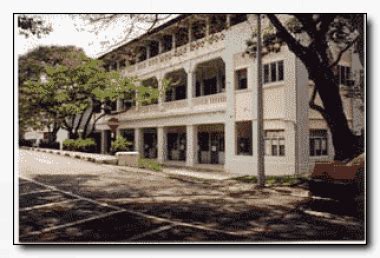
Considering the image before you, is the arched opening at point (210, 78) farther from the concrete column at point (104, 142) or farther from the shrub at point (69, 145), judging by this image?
the shrub at point (69, 145)

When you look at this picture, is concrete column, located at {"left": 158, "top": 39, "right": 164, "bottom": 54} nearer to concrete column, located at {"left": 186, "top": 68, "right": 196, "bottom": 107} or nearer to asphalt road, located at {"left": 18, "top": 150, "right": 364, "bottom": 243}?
concrete column, located at {"left": 186, "top": 68, "right": 196, "bottom": 107}

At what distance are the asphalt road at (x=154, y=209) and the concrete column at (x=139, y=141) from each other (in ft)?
0.97

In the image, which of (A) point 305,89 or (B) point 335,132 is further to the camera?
(A) point 305,89

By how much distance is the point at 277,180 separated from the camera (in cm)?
537

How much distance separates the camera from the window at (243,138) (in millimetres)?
5461

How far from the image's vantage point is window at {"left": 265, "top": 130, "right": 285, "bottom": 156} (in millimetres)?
5934

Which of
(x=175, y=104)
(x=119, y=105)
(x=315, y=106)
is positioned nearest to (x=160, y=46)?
(x=175, y=104)

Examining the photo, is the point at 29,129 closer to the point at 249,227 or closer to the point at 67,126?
the point at 67,126

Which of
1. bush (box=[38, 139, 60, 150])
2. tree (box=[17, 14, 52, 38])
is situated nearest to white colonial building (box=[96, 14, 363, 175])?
bush (box=[38, 139, 60, 150])

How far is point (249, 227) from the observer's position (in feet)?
15.7

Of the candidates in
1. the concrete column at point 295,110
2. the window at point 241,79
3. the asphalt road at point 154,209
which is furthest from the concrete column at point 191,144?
the concrete column at point 295,110
